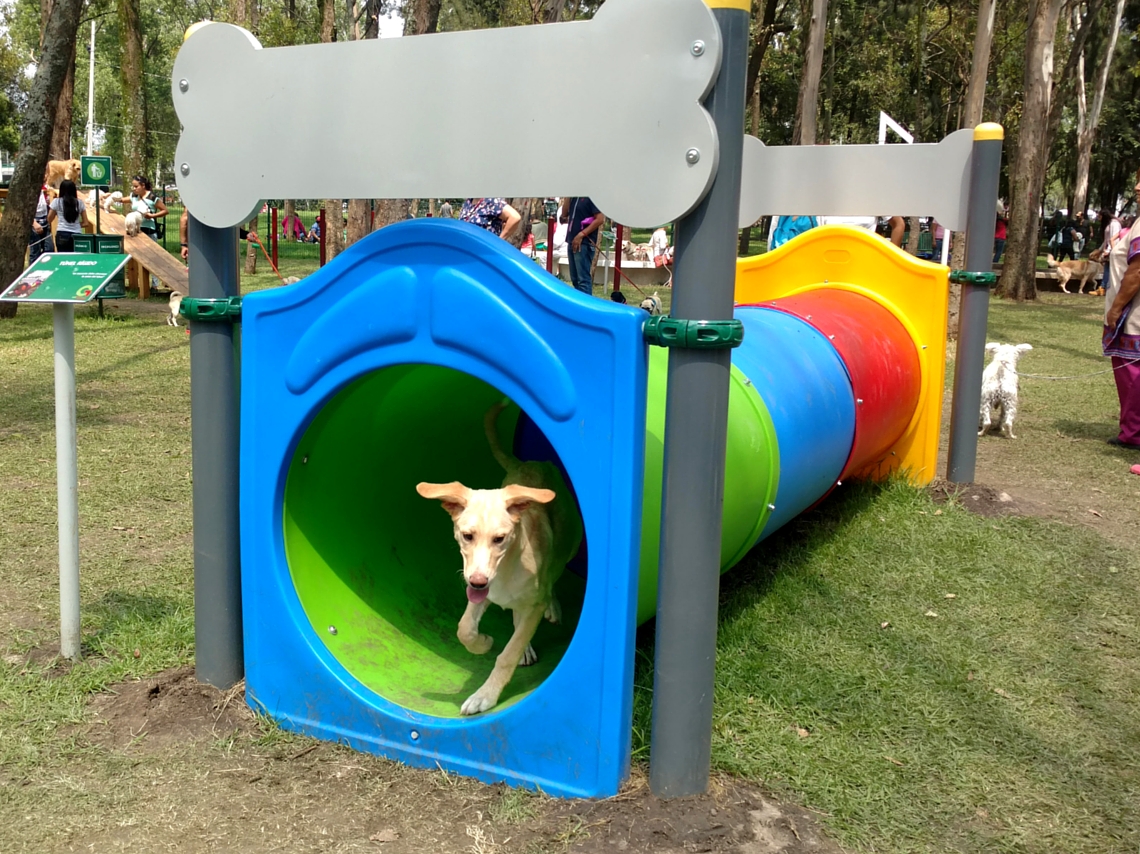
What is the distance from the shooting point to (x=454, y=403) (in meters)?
4.04

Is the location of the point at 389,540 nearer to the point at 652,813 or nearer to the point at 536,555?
the point at 536,555

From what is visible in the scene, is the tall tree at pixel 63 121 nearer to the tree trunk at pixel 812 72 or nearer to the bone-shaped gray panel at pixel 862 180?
the tree trunk at pixel 812 72

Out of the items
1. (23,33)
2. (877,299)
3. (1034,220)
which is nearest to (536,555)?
(877,299)

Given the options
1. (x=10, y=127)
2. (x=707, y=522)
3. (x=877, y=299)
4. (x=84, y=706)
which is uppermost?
(x=10, y=127)

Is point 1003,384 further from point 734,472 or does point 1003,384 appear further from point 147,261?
point 147,261

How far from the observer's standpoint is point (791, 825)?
2676 millimetres

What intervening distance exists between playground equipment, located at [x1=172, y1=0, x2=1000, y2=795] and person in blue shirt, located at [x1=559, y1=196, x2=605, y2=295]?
750 centimetres

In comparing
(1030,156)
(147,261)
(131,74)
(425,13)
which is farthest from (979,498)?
(131,74)

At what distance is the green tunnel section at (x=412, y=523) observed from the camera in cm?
318

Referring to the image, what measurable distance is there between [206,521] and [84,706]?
69 centimetres

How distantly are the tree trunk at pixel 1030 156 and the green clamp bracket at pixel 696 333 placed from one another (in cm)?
1673

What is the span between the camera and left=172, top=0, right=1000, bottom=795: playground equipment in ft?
8.28

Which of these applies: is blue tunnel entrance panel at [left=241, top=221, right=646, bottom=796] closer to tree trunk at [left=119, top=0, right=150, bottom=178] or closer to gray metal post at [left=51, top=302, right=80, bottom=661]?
gray metal post at [left=51, top=302, right=80, bottom=661]

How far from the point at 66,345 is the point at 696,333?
2.12 meters
